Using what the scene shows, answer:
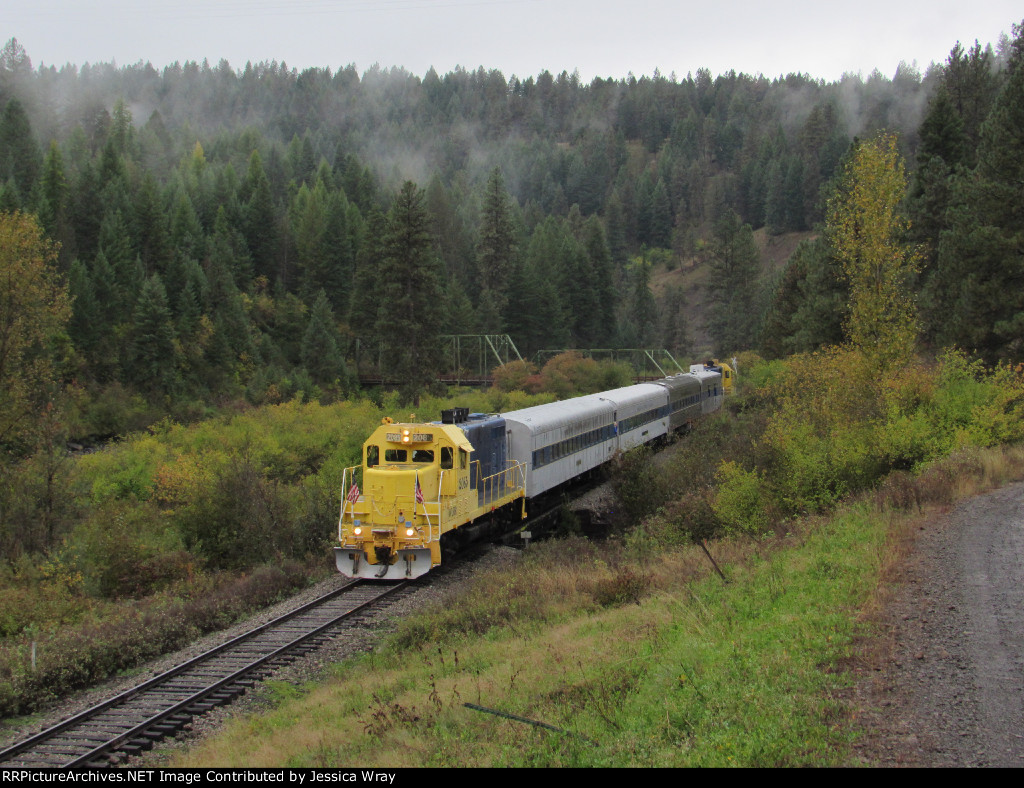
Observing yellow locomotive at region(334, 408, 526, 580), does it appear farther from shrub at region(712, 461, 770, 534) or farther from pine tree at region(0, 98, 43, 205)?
pine tree at region(0, 98, 43, 205)

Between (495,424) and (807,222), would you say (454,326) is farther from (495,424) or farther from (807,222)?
(807,222)

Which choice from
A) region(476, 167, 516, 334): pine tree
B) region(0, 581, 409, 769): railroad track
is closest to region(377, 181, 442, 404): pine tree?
region(476, 167, 516, 334): pine tree

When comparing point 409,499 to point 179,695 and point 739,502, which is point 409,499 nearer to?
point 179,695

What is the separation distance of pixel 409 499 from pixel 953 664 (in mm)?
11339

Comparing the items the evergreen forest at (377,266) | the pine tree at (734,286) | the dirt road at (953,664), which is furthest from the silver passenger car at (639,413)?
the pine tree at (734,286)

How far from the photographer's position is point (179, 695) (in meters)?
11.7

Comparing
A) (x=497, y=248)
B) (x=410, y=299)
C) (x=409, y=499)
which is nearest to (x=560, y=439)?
(x=409, y=499)

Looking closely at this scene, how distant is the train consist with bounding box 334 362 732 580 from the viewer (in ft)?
57.3

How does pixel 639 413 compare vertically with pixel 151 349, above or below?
above

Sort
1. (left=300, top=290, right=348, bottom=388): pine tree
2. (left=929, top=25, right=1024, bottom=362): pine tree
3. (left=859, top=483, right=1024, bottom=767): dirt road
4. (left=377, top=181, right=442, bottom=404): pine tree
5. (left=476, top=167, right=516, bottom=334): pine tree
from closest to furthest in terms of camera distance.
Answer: (left=859, top=483, right=1024, bottom=767): dirt road < (left=929, top=25, right=1024, bottom=362): pine tree < (left=377, top=181, right=442, bottom=404): pine tree < (left=300, top=290, right=348, bottom=388): pine tree < (left=476, top=167, right=516, bottom=334): pine tree

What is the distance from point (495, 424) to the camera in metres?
22.1

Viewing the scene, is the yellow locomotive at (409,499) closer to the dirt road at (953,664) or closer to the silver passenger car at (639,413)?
the dirt road at (953,664)

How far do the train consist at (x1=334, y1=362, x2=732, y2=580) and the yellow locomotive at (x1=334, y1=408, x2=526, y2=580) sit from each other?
22mm

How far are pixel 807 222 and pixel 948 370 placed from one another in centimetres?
12326
